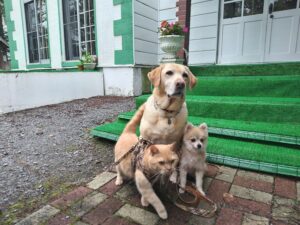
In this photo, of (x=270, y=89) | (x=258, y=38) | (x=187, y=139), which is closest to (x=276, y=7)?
(x=258, y=38)

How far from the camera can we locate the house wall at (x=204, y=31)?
17.5ft

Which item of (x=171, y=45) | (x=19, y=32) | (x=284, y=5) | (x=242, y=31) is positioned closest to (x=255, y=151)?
(x=171, y=45)

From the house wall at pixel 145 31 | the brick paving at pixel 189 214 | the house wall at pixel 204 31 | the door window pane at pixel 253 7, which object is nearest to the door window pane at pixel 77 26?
the house wall at pixel 145 31

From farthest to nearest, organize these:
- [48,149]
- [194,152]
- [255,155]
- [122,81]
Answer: [122,81], [48,149], [255,155], [194,152]

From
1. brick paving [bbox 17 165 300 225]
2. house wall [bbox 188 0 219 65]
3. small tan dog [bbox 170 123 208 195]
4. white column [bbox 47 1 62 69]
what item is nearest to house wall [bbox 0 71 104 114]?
white column [bbox 47 1 62 69]

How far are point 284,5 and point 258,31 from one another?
68 cm

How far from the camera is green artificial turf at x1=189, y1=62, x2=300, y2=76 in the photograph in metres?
3.64

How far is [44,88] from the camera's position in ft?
16.9

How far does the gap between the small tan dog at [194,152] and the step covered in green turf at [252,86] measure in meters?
1.77

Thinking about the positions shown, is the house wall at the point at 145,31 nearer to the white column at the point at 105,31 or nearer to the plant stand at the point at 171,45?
the white column at the point at 105,31

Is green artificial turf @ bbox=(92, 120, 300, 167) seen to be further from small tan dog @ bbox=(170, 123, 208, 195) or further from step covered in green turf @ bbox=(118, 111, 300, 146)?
small tan dog @ bbox=(170, 123, 208, 195)

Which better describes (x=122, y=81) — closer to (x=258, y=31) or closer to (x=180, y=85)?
(x=258, y=31)

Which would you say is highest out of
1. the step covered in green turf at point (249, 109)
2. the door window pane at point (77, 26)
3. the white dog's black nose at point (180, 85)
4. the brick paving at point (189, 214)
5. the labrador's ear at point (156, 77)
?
the door window pane at point (77, 26)

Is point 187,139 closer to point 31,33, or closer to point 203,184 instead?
point 203,184
